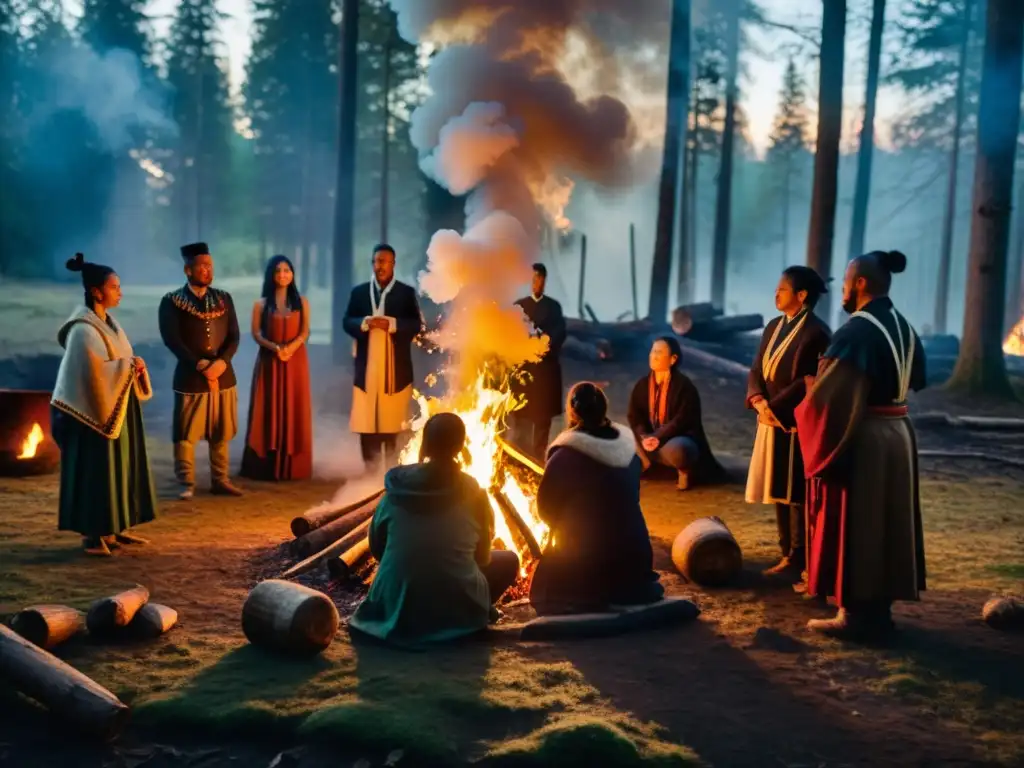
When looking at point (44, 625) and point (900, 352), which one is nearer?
point (44, 625)

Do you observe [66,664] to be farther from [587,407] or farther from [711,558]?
[711,558]

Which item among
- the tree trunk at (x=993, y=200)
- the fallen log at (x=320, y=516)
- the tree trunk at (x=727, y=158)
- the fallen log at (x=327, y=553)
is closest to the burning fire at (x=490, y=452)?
the fallen log at (x=320, y=516)

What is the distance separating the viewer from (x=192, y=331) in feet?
29.8

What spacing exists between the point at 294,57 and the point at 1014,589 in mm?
35443

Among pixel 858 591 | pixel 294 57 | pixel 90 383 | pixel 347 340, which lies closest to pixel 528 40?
pixel 90 383

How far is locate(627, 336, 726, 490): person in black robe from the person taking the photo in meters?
10.1

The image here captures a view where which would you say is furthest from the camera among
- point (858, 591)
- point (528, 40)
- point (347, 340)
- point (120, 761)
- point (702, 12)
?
point (702, 12)

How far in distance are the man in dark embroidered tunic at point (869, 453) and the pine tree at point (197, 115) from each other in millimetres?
33263

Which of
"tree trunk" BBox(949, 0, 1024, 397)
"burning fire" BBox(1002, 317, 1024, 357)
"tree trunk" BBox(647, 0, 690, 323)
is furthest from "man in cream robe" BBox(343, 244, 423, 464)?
"burning fire" BBox(1002, 317, 1024, 357)

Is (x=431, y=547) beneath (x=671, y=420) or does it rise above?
→ beneath

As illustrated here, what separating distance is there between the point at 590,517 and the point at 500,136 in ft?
14.1

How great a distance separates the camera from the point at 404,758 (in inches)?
160

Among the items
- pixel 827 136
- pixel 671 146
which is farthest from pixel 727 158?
pixel 827 136

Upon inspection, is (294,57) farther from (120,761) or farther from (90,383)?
(120,761)
